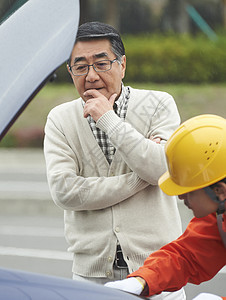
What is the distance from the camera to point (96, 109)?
99.0 inches

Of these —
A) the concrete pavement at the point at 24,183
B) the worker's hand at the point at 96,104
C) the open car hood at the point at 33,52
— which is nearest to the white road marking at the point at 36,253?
the concrete pavement at the point at 24,183

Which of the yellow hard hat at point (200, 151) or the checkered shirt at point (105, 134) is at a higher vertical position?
the yellow hard hat at point (200, 151)

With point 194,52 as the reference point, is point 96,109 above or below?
above

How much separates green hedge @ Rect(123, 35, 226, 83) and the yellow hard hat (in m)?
14.0

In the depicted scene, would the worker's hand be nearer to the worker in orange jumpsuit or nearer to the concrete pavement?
the worker in orange jumpsuit

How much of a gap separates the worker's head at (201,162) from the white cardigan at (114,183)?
0.41 meters

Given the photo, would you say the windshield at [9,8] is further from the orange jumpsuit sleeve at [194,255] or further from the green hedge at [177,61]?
the green hedge at [177,61]

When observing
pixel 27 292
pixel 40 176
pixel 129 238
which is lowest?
pixel 40 176

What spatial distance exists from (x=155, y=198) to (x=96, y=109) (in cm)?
44

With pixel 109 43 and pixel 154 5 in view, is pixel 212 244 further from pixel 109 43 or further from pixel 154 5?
pixel 154 5

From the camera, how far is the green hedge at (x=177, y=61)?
16.0 m

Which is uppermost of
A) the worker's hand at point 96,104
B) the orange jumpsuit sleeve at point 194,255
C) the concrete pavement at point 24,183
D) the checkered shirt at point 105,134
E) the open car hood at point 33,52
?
Answer: the open car hood at point 33,52

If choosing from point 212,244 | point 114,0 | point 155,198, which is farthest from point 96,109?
point 114,0

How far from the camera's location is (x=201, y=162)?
205 cm
